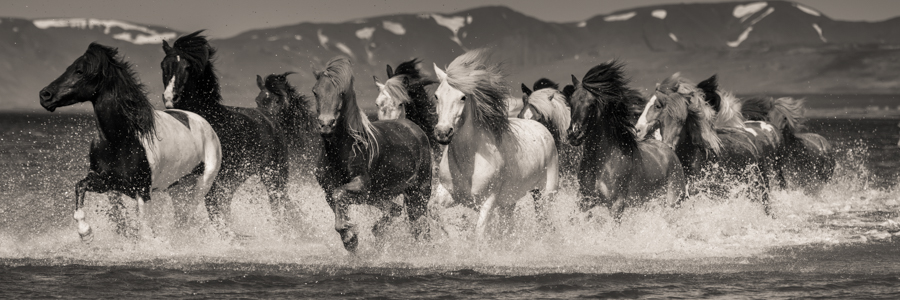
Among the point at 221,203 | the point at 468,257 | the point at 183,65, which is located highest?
the point at 183,65

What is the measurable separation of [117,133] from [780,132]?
351 inches

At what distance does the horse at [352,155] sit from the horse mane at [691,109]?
2920 mm

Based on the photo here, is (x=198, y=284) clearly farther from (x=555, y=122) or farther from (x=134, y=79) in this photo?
(x=555, y=122)

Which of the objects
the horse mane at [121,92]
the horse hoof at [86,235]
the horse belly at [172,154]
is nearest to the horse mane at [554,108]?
the horse belly at [172,154]

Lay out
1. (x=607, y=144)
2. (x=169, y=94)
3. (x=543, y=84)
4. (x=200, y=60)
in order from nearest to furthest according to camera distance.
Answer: (x=607, y=144)
(x=169, y=94)
(x=200, y=60)
(x=543, y=84)

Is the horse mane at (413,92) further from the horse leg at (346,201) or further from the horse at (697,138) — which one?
the horse at (697,138)

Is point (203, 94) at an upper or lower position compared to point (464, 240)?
upper

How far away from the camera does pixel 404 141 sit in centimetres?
915

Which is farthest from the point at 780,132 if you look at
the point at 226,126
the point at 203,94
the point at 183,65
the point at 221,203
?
the point at 183,65

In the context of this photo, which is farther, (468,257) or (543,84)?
(543,84)

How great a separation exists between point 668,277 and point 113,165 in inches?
176

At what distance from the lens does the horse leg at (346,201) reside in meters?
8.33

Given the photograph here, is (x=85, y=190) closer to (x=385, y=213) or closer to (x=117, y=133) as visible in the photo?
(x=117, y=133)

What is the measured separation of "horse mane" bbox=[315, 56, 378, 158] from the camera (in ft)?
26.7
